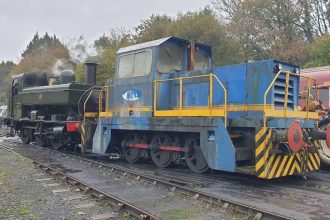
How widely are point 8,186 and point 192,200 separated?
4.02 metres

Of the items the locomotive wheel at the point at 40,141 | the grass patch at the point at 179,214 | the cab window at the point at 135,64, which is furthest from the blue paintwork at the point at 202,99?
the locomotive wheel at the point at 40,141

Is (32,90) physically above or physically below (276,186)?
above

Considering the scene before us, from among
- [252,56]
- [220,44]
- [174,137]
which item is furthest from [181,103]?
[252,56]

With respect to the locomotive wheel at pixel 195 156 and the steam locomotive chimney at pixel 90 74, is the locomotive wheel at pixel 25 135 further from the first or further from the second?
the locomotive wheel at pixel 195 156

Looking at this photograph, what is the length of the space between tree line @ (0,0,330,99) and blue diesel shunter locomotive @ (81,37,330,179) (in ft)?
50.3

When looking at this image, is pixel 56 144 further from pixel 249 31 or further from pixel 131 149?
pixel 249 31

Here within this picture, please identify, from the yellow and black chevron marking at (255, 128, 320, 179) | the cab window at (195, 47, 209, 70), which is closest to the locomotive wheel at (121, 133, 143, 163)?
the cab window at (195, 47, 209, 70)

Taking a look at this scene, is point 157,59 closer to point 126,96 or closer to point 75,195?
point 126,96

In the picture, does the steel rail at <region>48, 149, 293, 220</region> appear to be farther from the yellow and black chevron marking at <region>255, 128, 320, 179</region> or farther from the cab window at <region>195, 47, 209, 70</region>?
the cab window at <region>195, 47, 209, 70</region>

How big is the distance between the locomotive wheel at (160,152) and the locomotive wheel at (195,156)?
78 cm

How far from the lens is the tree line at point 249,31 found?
29.6 meters

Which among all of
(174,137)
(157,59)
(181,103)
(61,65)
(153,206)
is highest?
(61,65)

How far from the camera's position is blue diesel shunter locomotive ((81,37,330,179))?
8.80 metres

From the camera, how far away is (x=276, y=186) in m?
8.81
